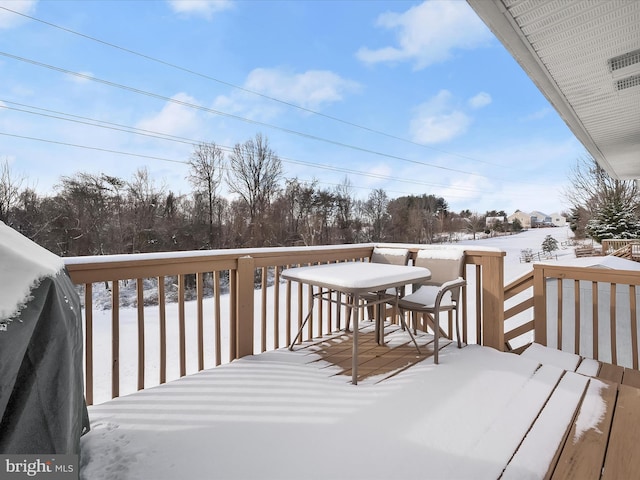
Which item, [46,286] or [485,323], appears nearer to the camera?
[46,286]

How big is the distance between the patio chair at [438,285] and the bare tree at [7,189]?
1297cm

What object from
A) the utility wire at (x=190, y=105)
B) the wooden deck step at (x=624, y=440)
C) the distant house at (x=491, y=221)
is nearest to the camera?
the wooden deck step at (x=624, y=440)

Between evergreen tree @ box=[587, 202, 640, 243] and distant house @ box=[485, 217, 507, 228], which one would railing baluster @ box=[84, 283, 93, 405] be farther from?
distant house @ box=[485, 217, 507, 228]

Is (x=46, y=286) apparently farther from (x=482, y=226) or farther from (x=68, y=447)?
(x=482, y=226)

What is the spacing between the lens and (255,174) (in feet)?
56.2

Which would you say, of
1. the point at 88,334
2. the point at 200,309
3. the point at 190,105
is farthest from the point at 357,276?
the point at 190,105

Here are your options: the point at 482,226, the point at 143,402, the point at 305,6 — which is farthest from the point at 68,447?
the point at 482,226

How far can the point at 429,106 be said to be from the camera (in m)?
18.4

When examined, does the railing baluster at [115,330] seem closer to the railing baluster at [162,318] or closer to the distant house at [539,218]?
the railing baluster at [162,318]

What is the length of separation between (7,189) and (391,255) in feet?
43.8

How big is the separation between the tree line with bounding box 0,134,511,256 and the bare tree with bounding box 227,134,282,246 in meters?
0.05

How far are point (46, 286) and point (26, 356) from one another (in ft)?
0.69

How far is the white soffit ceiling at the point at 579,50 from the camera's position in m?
2.12

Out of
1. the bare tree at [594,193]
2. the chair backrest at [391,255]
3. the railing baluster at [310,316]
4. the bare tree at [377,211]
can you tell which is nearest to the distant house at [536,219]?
the bare tree at [594,193]
